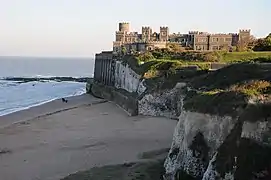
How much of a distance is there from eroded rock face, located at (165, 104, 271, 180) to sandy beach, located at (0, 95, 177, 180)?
536cm

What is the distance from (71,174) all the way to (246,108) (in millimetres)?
8365

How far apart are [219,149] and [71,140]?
1554cm

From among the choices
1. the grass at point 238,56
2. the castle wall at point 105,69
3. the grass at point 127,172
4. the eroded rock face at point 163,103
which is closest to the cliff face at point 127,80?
the eroded rock face at point 163,103

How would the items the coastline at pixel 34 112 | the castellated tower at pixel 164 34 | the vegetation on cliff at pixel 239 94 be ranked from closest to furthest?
1. the vegetation on cliff at pixel 239 94
2. the coastline at pixel 34 112
3. the castellated tower at pixel 164 34

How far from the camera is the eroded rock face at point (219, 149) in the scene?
11336 millimetres

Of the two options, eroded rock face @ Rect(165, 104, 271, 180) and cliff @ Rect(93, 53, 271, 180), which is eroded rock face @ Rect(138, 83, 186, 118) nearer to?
cliff @ Rect(93, 53, 271, 180)

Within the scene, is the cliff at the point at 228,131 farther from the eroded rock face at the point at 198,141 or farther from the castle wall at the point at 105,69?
the castle wall at the point at 105,69

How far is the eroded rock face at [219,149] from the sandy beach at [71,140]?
536 centimetres

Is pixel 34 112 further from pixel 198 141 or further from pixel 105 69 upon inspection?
pixel 198 141

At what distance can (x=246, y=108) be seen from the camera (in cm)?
1264

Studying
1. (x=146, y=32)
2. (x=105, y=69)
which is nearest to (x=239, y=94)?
(x=105, y=69)

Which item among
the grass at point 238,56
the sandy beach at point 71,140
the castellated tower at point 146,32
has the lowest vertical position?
the sandy beach at point 71,140

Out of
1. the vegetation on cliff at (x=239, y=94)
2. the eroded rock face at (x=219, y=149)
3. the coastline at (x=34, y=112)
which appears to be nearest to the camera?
the eroded rock face at (x=219, y=149)

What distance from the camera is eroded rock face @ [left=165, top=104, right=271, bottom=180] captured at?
37.2 ft
